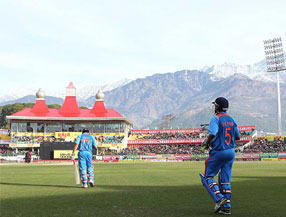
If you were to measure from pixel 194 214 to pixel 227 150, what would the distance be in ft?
5.47

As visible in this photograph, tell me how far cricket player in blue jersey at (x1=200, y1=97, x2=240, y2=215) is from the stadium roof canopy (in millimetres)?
77147

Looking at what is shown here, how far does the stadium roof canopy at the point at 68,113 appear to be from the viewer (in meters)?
85.3

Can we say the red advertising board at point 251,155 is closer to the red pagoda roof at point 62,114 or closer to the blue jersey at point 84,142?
the red pagoda roof at point 62,114

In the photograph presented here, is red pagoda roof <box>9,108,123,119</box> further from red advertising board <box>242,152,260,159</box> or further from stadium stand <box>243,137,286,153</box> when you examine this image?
red advertising board <box>242,152,260,159</box>

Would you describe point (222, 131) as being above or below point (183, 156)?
above

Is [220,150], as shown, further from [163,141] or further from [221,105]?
[163,141]

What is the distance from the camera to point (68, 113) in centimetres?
8938

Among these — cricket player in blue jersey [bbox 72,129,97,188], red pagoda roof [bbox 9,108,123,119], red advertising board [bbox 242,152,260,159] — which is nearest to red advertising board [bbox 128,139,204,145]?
red pagoda roof [bbox 9,108,123,119]

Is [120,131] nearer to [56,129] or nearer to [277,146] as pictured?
[56,129]

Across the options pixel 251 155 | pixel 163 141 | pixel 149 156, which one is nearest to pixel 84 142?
pixel 251 155

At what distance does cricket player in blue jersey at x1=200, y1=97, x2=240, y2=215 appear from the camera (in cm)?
876

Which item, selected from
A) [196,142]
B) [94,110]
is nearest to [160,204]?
[196,142]

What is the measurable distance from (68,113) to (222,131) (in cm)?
8272

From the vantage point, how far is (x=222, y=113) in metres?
9.11
